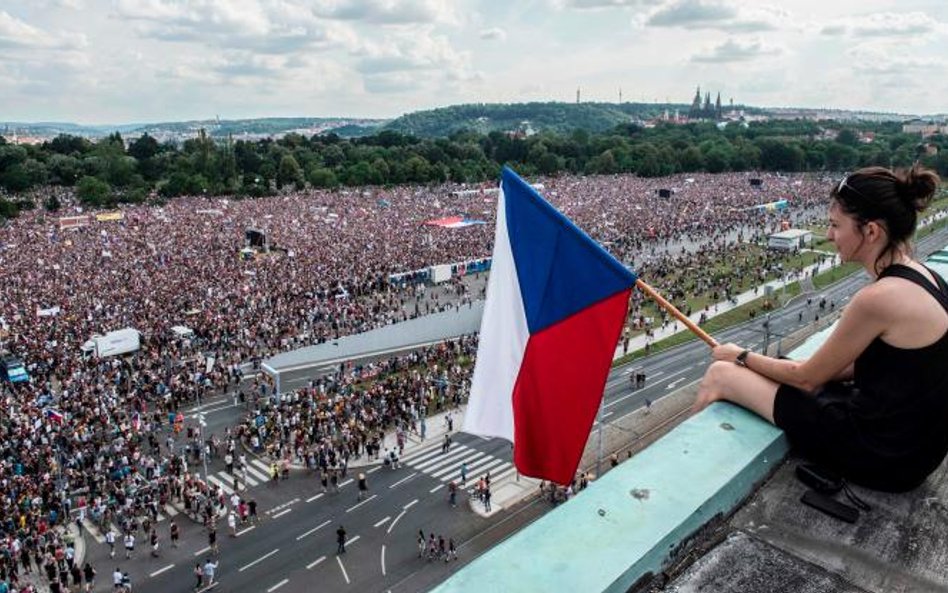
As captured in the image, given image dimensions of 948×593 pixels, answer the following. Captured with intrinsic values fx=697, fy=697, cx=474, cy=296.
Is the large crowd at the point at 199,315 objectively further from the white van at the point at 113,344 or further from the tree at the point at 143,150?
the tree at the point at 143,150

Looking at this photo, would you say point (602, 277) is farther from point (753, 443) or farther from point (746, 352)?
point (753, 443)

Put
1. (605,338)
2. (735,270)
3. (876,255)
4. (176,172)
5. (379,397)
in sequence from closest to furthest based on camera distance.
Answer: (876,255) < (605,338) < (379,397) < (735,270) < (176,172)

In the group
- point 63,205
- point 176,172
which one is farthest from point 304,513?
point 176,172

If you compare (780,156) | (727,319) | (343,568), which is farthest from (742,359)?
(780,156)

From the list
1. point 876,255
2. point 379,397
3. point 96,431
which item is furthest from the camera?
point 379,397

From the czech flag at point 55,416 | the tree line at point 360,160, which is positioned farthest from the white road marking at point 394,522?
the tree line at point 360,160

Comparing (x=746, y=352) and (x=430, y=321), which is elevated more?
(x=746, y=352)

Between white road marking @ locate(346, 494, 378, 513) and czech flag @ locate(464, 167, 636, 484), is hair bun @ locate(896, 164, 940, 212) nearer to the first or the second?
czech flag @ locate(464, 167, 636, 484)

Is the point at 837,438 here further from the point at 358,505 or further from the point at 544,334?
the point at 358,505
